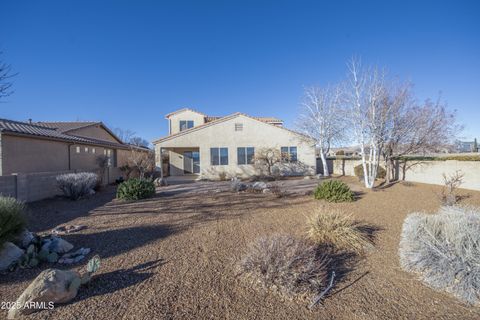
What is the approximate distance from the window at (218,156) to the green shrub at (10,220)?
12803 millimetres

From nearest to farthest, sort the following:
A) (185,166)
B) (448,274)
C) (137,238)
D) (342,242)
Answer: (448,274) < (342,242) < (137,238) < (185,166)

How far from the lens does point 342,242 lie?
14.2ft

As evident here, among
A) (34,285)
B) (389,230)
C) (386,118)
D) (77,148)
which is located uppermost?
(386,118)

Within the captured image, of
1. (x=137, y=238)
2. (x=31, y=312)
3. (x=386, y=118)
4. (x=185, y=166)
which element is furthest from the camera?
(x=185, y=166)

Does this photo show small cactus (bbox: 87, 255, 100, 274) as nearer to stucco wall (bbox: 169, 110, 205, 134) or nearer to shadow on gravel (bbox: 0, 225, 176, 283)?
shadow on gravel (bbox: 0, 225, 176, 283)

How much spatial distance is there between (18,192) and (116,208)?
4301 millimetres

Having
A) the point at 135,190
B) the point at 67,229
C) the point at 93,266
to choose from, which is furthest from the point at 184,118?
the point at 93,266

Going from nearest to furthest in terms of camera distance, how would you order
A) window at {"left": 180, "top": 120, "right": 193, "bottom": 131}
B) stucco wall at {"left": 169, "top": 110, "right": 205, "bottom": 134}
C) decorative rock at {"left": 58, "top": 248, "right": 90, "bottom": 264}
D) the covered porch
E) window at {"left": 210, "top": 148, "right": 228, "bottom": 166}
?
decorative rock at {"left": 58, "top": 248, "right": 90, "bottom": 264}
window at {"left": 210, "top": 148, "right": 228, "bottom": 166}
the covered porch
stucco wall at {"left": 169, "top": 110, "right": 205, "bottom": 134}
window at {"left": 180, "top": 120, "right": 193, "bottom": 131}

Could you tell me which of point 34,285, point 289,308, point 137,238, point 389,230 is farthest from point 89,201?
point 389,230

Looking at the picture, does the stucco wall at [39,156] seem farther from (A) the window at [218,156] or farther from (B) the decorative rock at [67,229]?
(A) the window at [218,156]

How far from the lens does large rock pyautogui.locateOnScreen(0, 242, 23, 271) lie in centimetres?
337

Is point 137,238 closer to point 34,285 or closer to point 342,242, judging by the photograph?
point 34,285

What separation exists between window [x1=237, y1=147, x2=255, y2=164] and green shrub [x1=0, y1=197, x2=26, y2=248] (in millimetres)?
13780

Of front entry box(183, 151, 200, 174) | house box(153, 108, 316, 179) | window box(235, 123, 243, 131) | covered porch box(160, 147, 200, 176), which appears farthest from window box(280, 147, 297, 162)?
front entry box(183, 151, 200, 174)
